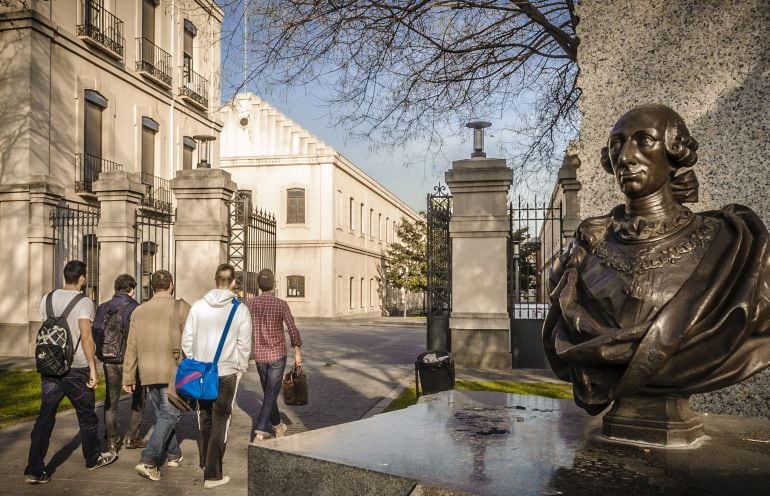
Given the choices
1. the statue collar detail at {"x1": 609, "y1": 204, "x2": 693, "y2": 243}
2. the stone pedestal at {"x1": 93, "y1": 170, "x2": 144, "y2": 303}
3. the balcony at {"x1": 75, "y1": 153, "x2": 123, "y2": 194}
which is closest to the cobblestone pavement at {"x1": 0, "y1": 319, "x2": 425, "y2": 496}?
the stone pedestal at {"x1": 93, "y1": 170, "x2": 144, "y2": 303}

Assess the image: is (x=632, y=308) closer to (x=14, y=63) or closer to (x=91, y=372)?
(x=91, y=372)

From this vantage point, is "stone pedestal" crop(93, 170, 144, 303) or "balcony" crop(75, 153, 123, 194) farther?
"balcony" crop(75, 153, 123, 194)

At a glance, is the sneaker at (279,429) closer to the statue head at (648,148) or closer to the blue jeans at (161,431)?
the blue jeans at (161,431)

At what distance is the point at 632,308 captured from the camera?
277 cm

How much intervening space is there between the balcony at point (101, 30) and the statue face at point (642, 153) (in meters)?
20.4

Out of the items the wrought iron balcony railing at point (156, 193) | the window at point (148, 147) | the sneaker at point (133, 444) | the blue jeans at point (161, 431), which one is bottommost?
the sneaker at point (133, 444)

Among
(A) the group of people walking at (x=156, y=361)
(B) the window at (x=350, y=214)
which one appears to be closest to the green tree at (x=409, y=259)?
(B) the window at (x=350, y=214)

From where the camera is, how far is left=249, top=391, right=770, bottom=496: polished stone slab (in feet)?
7.45

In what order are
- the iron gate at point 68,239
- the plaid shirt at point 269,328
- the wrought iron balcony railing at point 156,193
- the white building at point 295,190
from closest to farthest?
the plaid shirt at point 269,328, the iron gate at point 68,239, the wrought iron balcony railing at point 156,193, the white building at point 295,190

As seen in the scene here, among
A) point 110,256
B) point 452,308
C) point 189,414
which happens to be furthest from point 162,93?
point 189,414

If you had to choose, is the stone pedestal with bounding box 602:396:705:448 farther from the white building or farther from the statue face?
the white building

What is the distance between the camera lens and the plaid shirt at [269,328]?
289 inches

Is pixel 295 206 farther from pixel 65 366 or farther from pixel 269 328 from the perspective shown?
pixel 65 366

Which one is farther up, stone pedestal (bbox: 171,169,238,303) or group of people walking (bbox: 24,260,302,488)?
stone pedestal (bbox: 171,169,238,303)
